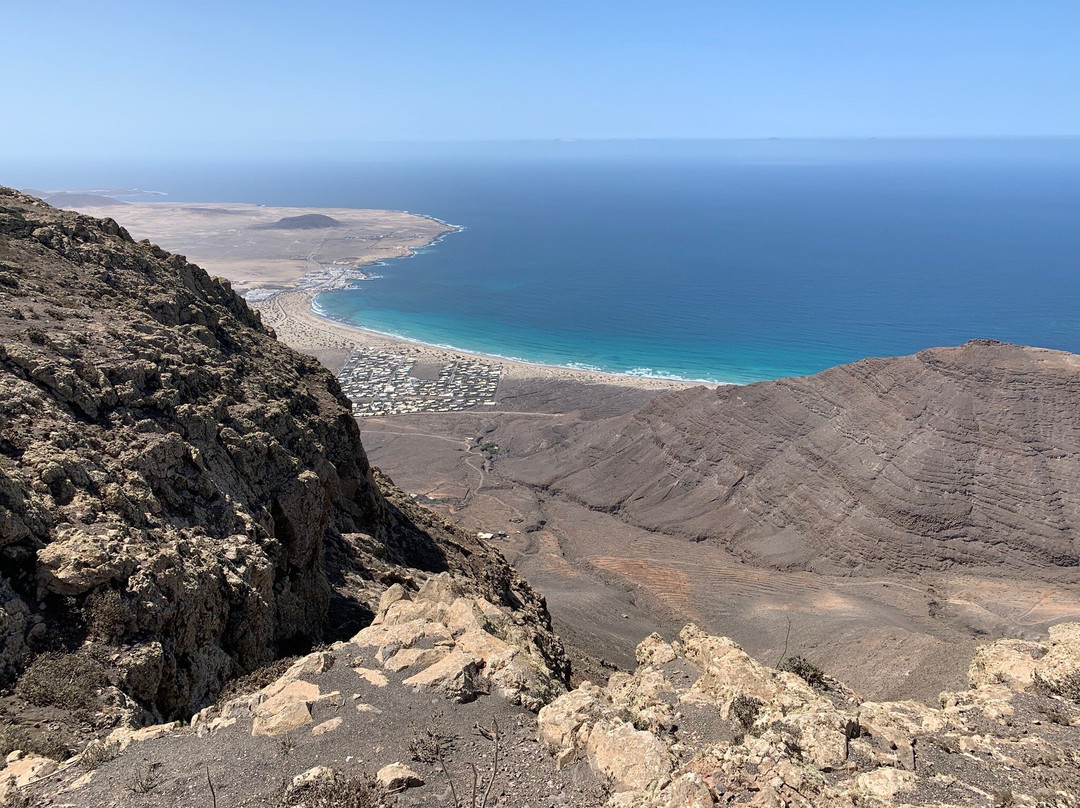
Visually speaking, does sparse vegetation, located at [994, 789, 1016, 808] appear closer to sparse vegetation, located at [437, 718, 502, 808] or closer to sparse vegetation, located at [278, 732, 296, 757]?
sparse vegetation, located at [437, 718, 502, 808]

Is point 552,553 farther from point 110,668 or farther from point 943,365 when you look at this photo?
point 110,668

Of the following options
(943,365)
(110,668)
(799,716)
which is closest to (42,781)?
(110,668)

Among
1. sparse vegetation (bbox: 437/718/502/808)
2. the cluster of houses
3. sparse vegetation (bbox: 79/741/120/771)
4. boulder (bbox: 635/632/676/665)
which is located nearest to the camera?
sparse vegetation (bbox: 437/718/502/808)

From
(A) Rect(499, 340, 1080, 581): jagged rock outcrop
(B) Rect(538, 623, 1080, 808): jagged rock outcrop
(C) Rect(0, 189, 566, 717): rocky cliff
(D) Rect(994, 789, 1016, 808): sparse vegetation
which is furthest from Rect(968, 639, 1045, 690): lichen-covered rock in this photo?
(A) Rect(499, 340, 1080, 581): jagged rock outcrop

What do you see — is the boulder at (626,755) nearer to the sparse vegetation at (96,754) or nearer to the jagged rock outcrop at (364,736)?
the jagged rock outcrop at (364,736)

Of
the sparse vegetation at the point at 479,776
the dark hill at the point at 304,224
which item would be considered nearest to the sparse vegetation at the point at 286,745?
the sparse vegetation at the point at 479,776
